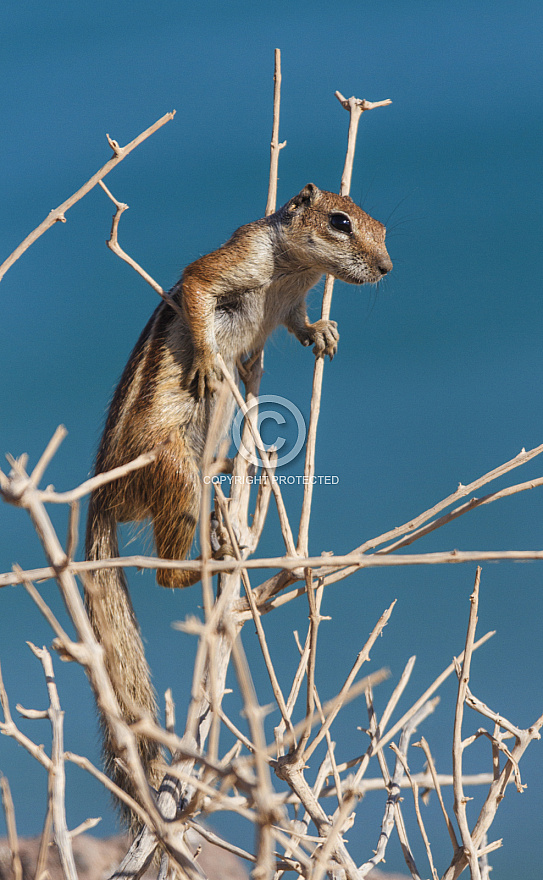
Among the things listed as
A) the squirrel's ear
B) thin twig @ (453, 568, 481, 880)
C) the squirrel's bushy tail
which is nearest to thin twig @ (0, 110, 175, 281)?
thin twig @ (453, 568, 481, 880)

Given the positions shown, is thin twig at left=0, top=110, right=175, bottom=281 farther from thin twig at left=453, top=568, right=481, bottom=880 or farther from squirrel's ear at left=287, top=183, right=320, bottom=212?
squirrel's ear at left=287, top=183, right=320, bottom=212

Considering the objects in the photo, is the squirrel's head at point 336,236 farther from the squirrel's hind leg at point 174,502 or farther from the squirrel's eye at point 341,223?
the squirrel's hind leg at point 174,502

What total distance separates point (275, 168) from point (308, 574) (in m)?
0.67

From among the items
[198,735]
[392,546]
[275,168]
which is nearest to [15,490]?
[392,546]

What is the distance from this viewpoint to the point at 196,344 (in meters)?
1.24

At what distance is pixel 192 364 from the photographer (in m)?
1.30

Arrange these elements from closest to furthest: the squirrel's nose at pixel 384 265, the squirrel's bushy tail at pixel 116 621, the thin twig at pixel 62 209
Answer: the thin twig at pixel 62 209 → the squirrel's bushy tail at pixel 116 621 → the squirrel's nose at pixel 384 265

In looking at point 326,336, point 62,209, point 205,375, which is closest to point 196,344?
point 205,375

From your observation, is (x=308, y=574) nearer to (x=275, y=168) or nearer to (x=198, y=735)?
(x=198, y=735)

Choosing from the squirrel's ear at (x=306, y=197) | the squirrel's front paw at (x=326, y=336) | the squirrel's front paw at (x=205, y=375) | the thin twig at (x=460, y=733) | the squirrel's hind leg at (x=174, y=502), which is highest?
the squirrel's ear at (x=306, y=197)

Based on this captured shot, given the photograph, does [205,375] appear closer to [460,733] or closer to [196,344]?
[196,344]

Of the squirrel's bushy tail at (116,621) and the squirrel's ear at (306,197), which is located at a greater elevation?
the squirrel's ear at (306,197)

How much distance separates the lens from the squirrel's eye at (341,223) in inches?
49.3

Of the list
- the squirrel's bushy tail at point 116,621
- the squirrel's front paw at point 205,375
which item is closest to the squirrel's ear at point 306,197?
the squirrel's front paw at point 205,375
